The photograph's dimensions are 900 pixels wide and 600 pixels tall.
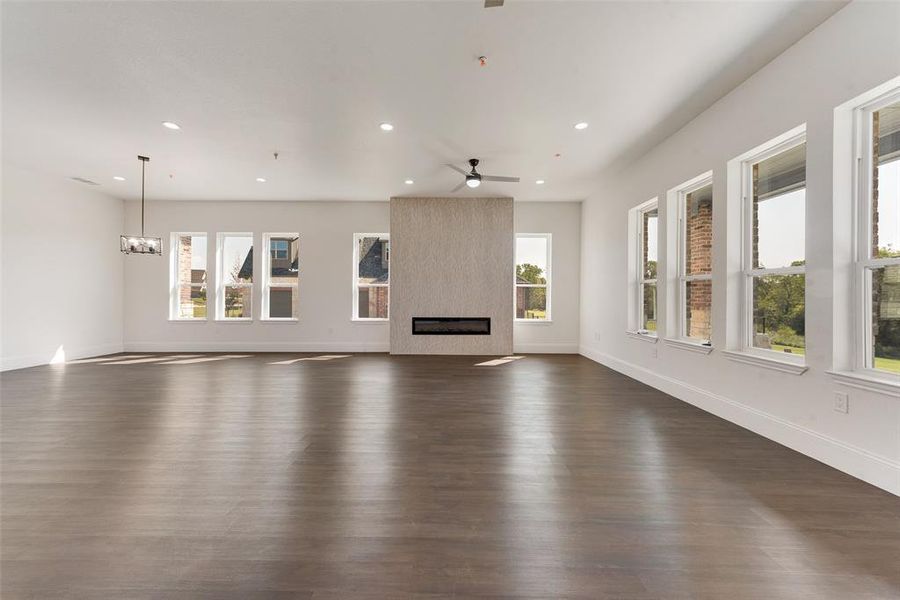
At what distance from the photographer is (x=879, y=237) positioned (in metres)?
2.40

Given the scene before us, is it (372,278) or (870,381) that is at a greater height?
(372,278)

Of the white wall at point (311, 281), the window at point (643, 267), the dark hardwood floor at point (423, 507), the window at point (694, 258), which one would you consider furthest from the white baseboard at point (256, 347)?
the window at point (694, 258)

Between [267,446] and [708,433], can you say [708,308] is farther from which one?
[267,446]

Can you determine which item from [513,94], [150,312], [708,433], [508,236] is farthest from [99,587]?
[150,312]

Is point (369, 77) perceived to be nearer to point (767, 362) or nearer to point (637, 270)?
point (767, 362)

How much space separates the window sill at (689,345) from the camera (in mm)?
3787

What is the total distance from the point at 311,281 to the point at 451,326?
294 cm

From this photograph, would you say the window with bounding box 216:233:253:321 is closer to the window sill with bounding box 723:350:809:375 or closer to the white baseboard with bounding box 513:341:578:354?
the white baseboard with bounding box 513:341:578:354

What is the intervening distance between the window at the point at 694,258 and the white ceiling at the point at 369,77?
779mm

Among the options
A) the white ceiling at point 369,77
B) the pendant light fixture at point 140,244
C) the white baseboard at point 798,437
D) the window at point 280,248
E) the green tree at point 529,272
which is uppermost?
the white ceiling at point 369,77

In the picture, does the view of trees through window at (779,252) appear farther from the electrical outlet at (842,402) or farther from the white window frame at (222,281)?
Result: the white window frame at (222,281)

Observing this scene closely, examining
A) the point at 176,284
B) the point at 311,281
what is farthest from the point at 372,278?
the point at 176,284

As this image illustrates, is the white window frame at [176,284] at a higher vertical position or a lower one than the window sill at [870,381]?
higher

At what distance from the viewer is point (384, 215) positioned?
763cm
